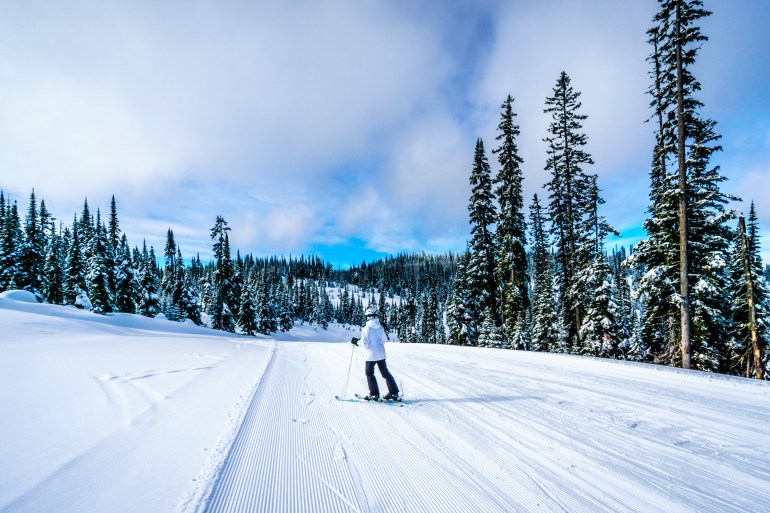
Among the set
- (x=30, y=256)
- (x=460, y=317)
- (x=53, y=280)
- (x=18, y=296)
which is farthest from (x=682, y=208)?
(x=53, y=280)

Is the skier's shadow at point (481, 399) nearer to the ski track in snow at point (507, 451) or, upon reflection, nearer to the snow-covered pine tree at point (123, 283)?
the ski track in snow at point (507, 451)

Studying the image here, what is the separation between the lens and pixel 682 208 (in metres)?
12.7

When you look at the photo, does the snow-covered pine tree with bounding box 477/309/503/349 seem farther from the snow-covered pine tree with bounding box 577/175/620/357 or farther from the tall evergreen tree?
the tall evergreen tree

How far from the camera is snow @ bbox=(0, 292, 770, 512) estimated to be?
2828mm

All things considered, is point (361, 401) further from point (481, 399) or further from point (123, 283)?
point (123, 283)

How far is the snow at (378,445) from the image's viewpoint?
9.28ft

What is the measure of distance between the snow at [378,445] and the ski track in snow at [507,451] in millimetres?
23

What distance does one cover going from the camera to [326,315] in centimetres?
10681

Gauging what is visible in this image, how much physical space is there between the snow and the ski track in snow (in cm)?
2

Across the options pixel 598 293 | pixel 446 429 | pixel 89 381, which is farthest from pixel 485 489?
pixel 598 293

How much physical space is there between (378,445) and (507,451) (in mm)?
1638

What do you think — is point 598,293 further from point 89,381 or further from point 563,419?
point 89,381

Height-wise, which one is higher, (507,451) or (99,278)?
(99,278)

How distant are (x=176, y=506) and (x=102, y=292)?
43888 mm
